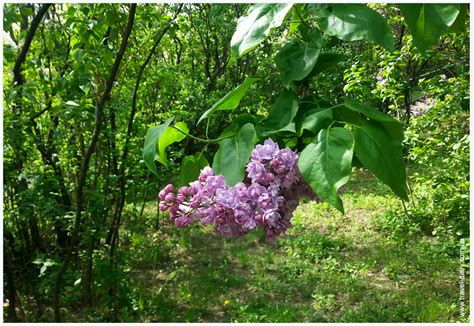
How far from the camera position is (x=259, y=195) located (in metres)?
0.67

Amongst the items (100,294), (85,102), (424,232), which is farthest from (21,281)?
(424,232)

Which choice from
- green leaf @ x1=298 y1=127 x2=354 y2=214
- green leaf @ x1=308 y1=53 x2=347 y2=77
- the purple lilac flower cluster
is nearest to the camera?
green leaf @ x1=298 y1=127 x2=354 y2=214

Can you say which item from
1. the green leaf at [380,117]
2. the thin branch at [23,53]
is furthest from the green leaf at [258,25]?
the thin branch at [23,53]

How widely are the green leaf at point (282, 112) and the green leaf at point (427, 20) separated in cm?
19

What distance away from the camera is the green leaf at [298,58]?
693mm

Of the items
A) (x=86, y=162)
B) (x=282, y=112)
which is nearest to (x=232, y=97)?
(x=282, y=112)

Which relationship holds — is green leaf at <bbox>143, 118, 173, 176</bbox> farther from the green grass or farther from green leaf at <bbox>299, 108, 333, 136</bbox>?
the green grass

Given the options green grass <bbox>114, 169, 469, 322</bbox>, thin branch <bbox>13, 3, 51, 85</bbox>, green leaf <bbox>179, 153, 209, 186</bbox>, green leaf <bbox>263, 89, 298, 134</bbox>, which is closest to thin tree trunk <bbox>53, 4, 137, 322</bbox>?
thin branch <bbox>13, 3, 51, 85</bbox>

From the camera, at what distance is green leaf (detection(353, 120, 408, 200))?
1.98 feet

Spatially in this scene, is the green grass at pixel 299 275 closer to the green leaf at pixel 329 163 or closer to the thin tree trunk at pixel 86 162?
the thin tree trunk at pixel 86 162

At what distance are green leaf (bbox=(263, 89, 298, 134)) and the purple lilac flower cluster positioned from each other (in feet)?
0.13

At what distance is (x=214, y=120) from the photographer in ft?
16.3

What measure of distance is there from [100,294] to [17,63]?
1.56 meters

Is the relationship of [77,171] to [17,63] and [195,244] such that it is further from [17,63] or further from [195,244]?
[195,244]
